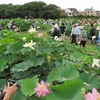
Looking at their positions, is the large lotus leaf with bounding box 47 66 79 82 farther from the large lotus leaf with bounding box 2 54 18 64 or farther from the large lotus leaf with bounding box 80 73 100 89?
the large lotus leaf with bounding box 2 54 18 64

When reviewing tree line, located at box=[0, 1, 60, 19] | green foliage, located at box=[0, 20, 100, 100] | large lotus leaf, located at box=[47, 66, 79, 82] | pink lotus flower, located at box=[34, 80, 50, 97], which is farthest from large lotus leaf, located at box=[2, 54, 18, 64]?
tree line, located at box=[0, 1, 60, 19]

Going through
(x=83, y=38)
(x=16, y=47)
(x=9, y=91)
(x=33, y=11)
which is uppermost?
(x=16, y=47)

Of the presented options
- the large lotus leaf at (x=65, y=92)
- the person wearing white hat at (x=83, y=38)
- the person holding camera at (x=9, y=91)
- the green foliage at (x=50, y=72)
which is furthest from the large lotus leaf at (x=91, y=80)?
the person wearing white hat at (x=83, y=38)

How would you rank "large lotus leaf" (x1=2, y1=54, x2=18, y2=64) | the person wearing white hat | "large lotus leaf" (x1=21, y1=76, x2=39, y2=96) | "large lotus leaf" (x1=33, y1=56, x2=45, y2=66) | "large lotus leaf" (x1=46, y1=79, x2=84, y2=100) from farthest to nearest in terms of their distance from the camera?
the person wearing white hat, "large lotus leaf" (x1=2, y1=54, x2=18, y2=64), "large lotus leaf" (x1=33, y1=56, x2=45, y2=66), "large lotus leaf" (x1=21, y1=76, x2=39, y2=96), "large lotus leaf" (x1=46, y1=79, x2=84, y2=100)

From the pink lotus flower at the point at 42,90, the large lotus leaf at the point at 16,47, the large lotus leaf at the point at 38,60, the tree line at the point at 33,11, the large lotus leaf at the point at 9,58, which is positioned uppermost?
the large lotus leaf at the point at 16,47

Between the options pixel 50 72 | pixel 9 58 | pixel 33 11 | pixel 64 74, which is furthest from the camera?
pixel 33 11

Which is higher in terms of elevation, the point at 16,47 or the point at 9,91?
the point at 16,47

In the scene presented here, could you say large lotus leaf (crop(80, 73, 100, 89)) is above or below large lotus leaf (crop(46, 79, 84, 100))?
below

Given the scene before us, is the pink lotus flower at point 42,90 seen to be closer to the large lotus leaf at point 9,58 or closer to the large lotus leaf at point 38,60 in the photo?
the large lotus leaf at point 38,60

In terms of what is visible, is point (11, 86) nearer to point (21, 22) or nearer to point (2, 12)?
point (21, 22)

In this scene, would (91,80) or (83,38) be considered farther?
(83,38)

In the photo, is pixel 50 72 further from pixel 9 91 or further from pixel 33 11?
pixel 33 11

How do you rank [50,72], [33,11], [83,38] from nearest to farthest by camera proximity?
[50,72], [83,38], [33,11]

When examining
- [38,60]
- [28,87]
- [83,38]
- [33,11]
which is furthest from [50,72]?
[33,11]
